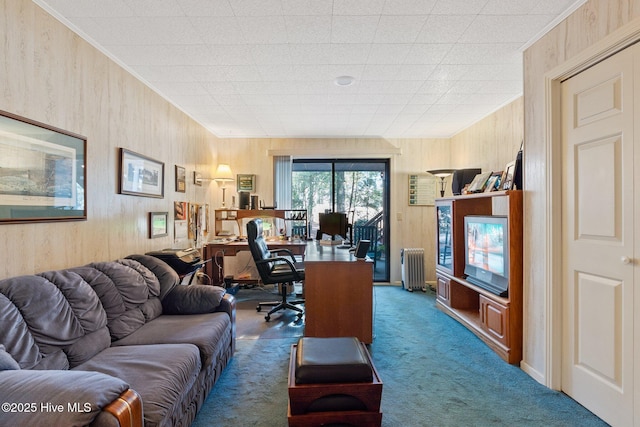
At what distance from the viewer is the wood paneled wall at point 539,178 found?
2100mm

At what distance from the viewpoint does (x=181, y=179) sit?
3.90 m

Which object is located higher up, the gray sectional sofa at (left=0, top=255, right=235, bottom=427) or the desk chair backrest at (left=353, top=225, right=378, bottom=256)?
the desk chair backrest at (left=353, top=225, right=378, bottom=256)

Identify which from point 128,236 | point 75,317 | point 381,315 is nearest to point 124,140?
point 128,236

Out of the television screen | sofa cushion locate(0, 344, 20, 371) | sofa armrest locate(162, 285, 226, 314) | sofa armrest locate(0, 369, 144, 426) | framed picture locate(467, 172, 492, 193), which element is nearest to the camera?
sofa armrest locate(0, 369, 144, 426)

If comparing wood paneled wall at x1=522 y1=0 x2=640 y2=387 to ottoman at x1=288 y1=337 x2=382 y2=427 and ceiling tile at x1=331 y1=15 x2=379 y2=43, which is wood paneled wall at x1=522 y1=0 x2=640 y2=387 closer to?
ceiling tile at x1=331 y1=15 x2=379 y2=43

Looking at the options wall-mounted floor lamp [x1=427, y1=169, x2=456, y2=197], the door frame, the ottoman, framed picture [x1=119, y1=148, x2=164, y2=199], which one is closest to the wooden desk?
the ottoman

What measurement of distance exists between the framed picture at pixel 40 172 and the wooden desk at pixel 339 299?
1825 mm

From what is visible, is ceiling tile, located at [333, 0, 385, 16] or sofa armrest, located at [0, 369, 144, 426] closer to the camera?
sofa armrest, located at [0, 369, 144, 426]

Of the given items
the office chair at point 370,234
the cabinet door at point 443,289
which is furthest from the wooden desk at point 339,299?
the office chair at point 370,234

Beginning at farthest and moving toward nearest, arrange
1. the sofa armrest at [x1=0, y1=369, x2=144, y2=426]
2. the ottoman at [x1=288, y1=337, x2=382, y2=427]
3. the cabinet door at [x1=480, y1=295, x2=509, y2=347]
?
the cabinet door at [x1=480, y1=295, x2=509, y2=347], the ottoman at [x1=288, y1=337, x2=382, y2=427], the sofa armrest at [x1=0, y1=369, x2=144, y2=426]

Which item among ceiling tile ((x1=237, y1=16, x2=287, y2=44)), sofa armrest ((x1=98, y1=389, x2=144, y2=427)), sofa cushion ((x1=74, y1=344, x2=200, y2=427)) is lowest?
sofa cushion ((x1=74, y1=344, x2=200, y2=427))

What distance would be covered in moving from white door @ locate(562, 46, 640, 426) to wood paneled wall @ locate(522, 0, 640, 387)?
0.12 m

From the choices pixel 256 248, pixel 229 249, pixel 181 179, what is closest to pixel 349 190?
pixel 229 249

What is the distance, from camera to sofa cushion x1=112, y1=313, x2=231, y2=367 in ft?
6.48
